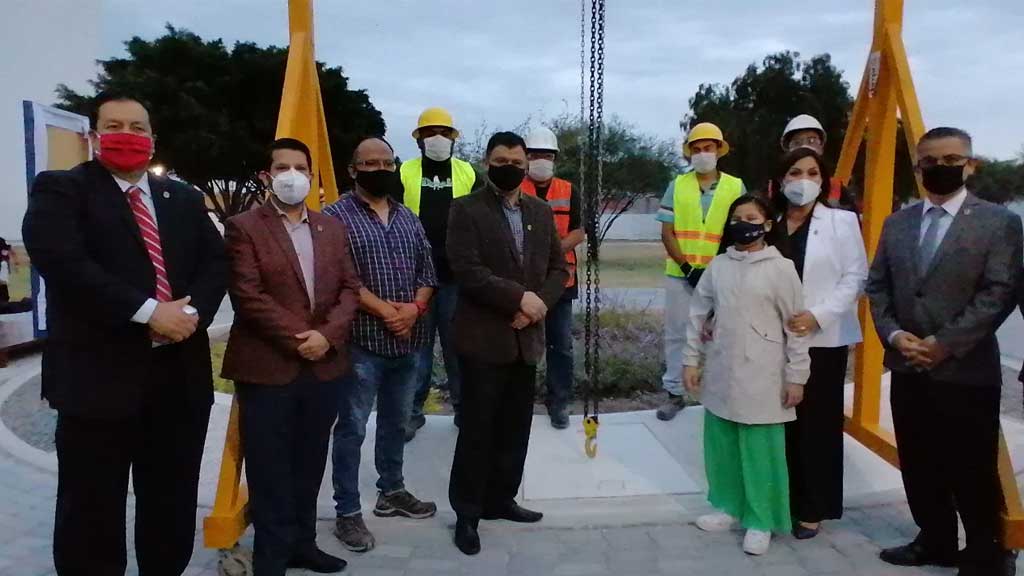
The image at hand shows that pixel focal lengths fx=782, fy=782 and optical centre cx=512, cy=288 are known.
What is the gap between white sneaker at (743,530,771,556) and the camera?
3.56 metres

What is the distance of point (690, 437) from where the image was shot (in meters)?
5.12

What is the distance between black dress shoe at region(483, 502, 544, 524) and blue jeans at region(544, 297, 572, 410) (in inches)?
56.1

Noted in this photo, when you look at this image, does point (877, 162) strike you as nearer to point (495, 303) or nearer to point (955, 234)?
point (955, 234)

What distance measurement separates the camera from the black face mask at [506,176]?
142 inches

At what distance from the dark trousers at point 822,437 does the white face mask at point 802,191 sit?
711mm

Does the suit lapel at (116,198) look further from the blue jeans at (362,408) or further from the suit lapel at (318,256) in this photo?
the blue jeans at (362,408)

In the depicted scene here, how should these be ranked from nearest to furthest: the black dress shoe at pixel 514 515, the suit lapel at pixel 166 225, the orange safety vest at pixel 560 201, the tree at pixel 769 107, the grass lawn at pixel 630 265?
the suit lapel at pixel 166 225 < the black dress shoe at pixel 514 515 < the orange safety vest at pixel 560 201 < the grass lawn at pixel 630 265 < the tree at pixel 769 107

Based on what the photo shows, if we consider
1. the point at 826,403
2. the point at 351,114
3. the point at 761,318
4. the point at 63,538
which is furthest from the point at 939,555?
the point at 351,114

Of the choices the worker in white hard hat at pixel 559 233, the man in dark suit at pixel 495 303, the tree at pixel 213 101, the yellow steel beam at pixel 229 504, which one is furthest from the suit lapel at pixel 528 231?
the tree at pixel 213 101

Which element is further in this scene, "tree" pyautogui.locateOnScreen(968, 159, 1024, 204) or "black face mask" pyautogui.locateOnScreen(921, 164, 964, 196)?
"tree" pyautogui.locateOnScreen(968, 159, 1024, 204)

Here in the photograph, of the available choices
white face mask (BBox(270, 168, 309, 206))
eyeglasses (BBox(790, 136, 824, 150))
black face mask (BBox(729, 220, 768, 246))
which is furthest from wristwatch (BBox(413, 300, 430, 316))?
eyeglasses (BBox(790, 136, 824, 150))

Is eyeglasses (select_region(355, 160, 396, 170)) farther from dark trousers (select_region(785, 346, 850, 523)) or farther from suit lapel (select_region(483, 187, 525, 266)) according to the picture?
dark trousers (select_region(785, 346, 850, 523))

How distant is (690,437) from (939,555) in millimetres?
1853

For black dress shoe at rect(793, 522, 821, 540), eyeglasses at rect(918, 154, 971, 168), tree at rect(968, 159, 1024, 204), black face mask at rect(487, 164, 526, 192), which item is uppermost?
tree at rect(968, 159, 1024, 204)
